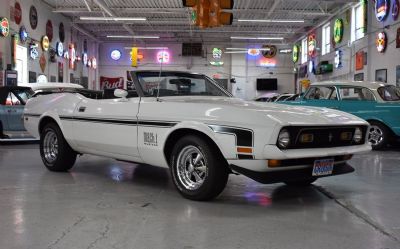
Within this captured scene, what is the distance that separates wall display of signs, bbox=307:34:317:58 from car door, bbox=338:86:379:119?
696 inches

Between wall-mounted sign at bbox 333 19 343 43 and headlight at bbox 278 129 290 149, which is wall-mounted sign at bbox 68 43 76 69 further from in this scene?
headlight at bbox 278 129 290 149

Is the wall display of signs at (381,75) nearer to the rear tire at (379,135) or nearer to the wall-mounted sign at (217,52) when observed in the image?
the rear tire at (379,135)

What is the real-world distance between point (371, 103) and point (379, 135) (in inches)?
30.7

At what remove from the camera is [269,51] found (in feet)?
123

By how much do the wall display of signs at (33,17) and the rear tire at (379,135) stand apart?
16723 millimetres

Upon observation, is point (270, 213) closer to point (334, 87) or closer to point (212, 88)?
point (212, 88)

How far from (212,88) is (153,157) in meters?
1.52

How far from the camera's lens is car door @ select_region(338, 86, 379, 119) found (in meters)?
11.4

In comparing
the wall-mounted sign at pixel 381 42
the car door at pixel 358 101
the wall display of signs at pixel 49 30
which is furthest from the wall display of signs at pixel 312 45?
the car door at pixel 358 101

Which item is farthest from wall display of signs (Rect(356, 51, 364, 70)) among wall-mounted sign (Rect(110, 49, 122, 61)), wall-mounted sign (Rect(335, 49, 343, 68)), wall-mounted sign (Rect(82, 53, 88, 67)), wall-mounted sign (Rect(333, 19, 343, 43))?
wall-mounted sign (Rect(110, 49, 122, 61))

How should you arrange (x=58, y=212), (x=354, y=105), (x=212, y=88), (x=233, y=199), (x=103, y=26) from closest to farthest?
(x=58, y=212) < (x=233, y=199) < (x=212, y=88) < (x=354, y=105) < (x=103, y=26)

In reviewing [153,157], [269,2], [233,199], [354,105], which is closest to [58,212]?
[153,157]

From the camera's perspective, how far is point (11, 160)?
8.84 m

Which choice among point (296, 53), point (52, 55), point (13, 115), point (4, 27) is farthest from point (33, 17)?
point (296, 53)
